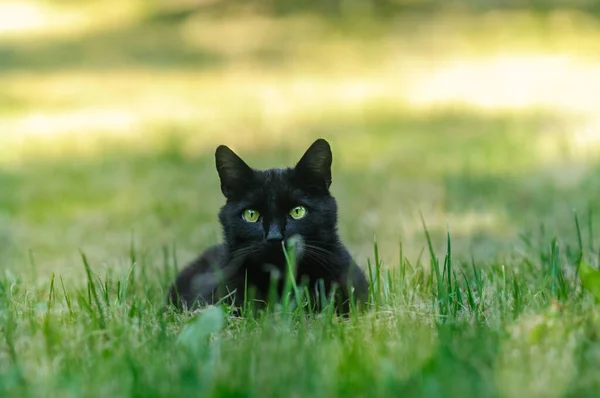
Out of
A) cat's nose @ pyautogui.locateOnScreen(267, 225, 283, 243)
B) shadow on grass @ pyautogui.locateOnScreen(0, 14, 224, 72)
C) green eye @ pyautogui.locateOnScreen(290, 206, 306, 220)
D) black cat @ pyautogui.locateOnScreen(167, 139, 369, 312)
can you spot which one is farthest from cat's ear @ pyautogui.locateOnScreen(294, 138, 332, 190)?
shadow on grass @ pyautogui.locateOnScreen(0, 14, 224, 72)

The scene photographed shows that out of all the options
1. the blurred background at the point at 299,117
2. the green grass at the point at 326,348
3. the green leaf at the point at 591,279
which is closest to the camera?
the green grass at the point at 326,348

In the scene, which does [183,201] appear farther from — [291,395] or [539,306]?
[291,395]

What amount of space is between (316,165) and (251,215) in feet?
0.95

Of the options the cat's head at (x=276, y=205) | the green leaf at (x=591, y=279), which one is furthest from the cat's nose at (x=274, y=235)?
the green leaf at (x=591, y=279)

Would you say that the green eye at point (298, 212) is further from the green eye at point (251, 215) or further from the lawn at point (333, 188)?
the lawn at point (333, 188)

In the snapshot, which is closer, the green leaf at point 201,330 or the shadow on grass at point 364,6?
the green leaf at point 201,330

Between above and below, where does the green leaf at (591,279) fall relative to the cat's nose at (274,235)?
below

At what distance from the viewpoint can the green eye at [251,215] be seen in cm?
333

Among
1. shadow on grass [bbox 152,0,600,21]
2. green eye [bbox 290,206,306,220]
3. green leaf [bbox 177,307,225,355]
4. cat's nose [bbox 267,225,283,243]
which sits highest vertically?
shadow on grass [bbox 152,0,600,21]

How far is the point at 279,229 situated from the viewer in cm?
323

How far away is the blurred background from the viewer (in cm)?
596

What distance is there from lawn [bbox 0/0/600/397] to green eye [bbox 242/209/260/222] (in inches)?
17.2

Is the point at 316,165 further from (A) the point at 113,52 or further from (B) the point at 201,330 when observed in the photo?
(A) the point at 113,52

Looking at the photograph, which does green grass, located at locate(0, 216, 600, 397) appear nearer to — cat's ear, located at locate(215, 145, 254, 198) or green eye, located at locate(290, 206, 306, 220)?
green eye, located at locate(290, 206, 306, 220)
